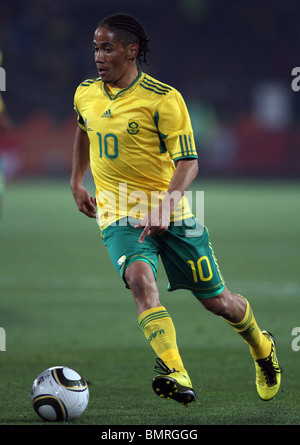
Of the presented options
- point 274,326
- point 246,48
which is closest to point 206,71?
point 246,48

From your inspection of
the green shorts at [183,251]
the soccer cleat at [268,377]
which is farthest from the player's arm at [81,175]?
the soccer cleat at [268,377]

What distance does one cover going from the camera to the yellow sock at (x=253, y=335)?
17.1 feet

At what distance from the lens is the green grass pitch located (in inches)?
193

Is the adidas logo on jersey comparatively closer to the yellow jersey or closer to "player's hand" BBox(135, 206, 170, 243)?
the yellow jersey

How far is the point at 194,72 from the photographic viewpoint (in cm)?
3966

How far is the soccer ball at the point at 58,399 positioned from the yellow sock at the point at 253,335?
1.12 m

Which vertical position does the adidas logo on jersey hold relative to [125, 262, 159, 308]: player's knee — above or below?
above

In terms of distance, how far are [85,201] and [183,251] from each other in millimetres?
779

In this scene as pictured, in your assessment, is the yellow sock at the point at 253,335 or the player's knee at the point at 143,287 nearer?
the player's knee at the point at 143,287

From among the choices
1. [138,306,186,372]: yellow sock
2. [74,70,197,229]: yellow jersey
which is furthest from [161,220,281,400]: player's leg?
[138,306,186,372]: yellow sock

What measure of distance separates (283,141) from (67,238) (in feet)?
71.6

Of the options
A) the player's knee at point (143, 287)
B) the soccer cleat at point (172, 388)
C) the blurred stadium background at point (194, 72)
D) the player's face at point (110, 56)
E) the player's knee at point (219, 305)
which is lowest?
the blurred stadium background at point (194, 72)

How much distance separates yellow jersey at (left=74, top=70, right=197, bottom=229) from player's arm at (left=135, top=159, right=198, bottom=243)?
0.07 metres

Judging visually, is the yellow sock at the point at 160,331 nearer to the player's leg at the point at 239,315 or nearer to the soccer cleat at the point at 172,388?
the soccer cleat at the point at 172,388
